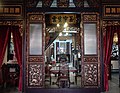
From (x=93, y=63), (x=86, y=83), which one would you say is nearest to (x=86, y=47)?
(x=93, y=63)

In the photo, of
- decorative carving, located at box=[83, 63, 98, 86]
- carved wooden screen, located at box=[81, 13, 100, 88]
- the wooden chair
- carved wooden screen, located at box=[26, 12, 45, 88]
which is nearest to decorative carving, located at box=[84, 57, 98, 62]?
carved wooden screen, located at box=[81, 13, 100, 88]

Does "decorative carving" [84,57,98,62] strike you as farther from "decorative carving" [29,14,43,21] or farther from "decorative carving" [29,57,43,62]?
"decorative carving" [29,14,43,21]

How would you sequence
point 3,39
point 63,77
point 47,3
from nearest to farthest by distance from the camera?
point 47,3 → point 3,39 → point 63,77

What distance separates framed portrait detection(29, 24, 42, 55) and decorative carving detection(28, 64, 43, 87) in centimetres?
47

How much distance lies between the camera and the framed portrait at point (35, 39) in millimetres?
7555

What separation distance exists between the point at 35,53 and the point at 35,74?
0.70m

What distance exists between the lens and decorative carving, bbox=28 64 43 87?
7.52 m

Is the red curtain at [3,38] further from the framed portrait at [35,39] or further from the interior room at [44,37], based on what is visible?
the framed portrait at [35,39]

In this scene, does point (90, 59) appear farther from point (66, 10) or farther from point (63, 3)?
point (63, 3)

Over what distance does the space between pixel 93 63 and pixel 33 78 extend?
6.77ft

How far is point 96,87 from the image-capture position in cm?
755

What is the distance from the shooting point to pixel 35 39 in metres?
7.58

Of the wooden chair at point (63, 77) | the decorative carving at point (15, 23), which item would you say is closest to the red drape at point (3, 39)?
the decorative carving at point (15, 23)

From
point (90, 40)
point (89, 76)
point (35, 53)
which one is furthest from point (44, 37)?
point (89, 76)
